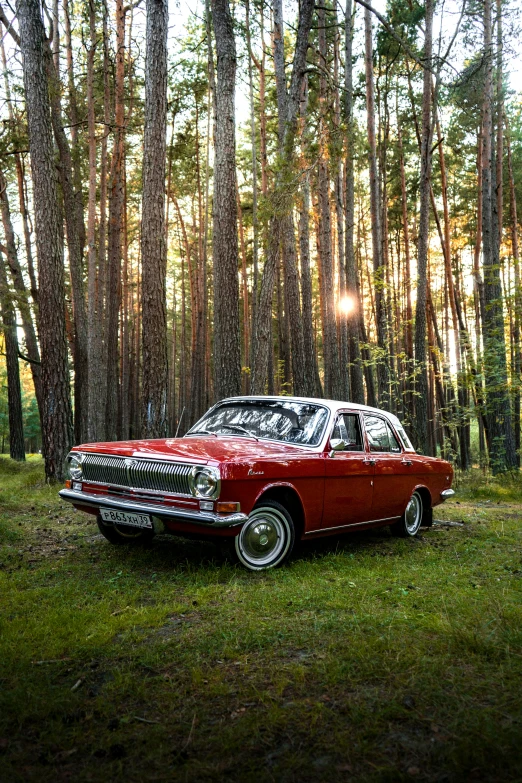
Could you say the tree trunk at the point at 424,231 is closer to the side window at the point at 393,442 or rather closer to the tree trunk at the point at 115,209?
the side window at the point at 393,442

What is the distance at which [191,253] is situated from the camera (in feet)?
108

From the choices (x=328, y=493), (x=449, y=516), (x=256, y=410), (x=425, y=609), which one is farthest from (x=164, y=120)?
(x=425, y=609)

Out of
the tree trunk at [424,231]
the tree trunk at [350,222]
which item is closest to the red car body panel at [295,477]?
the tree trunk at [350,222]

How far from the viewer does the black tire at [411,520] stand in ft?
24.8

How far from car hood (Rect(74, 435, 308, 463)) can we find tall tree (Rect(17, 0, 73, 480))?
5.84 metres

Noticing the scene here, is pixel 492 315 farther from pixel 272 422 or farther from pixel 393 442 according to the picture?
pixel 272 422

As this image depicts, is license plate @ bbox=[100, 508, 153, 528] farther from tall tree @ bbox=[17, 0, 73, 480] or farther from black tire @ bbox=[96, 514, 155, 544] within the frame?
tall tree @ bbox=[17, 0, 73, 480]

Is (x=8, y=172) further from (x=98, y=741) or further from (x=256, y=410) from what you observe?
(x=98, y=741)

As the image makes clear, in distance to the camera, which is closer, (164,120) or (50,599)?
(50,599)

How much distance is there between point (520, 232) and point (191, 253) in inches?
677

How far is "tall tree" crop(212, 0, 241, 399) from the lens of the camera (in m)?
10.5

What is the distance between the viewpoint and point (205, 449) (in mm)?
5449

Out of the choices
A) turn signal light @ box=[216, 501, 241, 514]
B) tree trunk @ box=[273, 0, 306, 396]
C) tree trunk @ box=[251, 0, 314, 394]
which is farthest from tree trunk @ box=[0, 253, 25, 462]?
turn signal light @ box=[216, 501, 241, 514]

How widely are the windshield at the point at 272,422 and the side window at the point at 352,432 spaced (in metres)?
0.43
